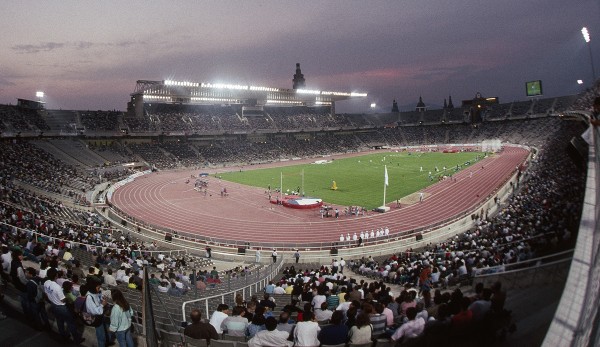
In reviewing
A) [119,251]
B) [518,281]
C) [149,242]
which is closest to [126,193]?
[149,242]

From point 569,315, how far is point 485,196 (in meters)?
38.0

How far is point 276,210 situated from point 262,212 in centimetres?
140

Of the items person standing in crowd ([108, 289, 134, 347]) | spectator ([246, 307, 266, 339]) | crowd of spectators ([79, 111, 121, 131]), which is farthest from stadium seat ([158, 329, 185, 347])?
crowd of spectators ([79, 111, 121, 131])

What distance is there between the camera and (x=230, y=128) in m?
94.5

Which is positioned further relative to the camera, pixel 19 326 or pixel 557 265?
pixel 19 326

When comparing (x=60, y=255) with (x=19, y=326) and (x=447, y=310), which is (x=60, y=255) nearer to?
(x=19, y=326)

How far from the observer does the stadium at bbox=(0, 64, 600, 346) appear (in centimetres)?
677

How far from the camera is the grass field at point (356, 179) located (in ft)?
136

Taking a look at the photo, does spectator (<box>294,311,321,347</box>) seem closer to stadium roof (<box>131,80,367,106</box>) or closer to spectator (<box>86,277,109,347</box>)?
spectator (<box>86,277,109,347</box>)

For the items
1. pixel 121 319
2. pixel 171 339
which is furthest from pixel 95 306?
pixel 171 339

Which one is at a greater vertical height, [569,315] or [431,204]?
[569,315]

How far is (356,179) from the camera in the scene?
52906 mm

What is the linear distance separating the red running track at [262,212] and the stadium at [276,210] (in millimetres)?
242

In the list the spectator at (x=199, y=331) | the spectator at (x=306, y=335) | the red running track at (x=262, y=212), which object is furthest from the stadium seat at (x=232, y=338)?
the red running track at (x=262, y=212)
